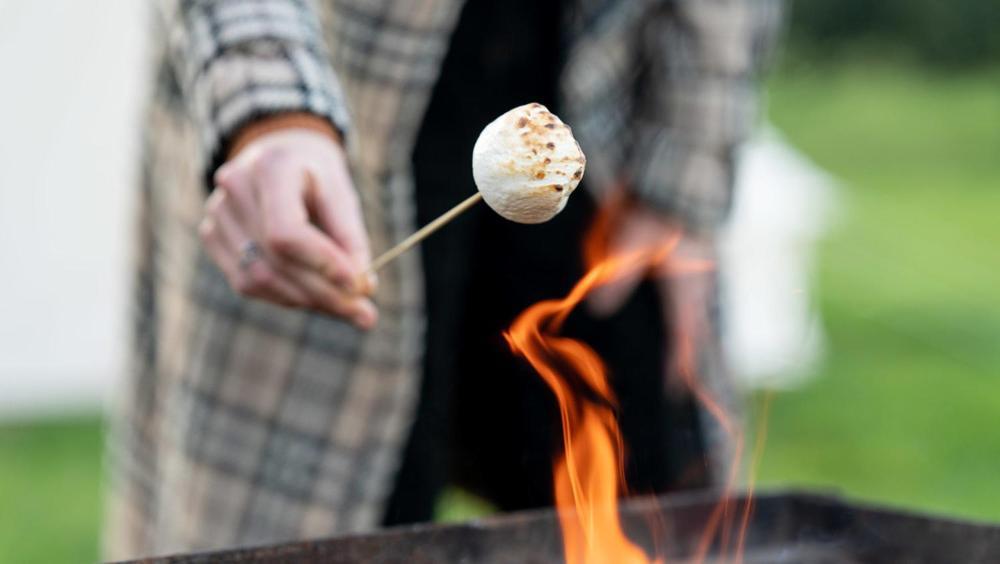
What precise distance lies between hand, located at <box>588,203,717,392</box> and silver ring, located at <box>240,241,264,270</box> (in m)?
0.64

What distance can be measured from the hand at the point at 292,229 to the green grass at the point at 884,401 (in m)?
0.78

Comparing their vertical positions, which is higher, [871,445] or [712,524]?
[712,524]

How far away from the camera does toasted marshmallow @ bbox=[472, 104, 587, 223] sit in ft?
2.69

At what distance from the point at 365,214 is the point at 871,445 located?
2.27 m

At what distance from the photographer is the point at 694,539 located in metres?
1.15

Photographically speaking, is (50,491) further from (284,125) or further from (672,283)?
(284,125)

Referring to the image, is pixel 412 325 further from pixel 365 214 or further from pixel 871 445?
pixel 871 445

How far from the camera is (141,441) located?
1554 millimetres

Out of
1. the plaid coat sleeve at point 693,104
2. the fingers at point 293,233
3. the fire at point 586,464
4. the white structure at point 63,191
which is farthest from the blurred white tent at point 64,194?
the fingers at point 293,233

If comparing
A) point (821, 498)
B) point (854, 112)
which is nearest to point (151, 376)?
point (821, 498)

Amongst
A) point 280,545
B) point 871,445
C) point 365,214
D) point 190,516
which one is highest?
point 365,214

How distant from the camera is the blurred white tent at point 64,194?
3035mm

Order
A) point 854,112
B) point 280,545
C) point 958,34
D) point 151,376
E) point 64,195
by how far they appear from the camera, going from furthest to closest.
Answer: point 958,34
point 854,112
point 64,195
point 151,376
point 280,545

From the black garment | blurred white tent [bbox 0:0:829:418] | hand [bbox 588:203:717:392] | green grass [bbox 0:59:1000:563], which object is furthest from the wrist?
blurred white tent [bbox 0:0:829:418]
